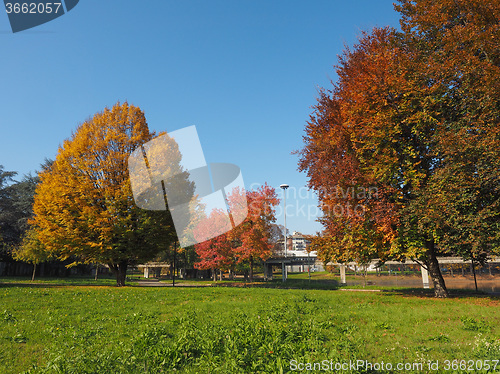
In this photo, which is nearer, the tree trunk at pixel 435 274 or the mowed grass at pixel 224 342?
the mowed grass at pixel 224 342

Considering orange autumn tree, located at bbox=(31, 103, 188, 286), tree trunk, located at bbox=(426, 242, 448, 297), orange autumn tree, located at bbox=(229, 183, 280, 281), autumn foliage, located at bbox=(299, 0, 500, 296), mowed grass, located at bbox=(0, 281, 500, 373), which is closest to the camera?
mowed grass, located at bbox=(0, 281, 500, 373)

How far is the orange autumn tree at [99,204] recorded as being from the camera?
994 inches

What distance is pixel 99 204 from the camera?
26.4 m

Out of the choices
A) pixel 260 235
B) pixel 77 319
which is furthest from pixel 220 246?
pixel 77 319

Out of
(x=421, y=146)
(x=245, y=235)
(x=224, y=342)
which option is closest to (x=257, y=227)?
(x=245, y=235)

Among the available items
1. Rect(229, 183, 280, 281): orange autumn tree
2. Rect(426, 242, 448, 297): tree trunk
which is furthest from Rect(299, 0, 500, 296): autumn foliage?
Rect(229, 183, 280, 281): orange autumn tree

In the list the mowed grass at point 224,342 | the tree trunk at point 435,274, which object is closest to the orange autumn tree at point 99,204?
the mowed grass at point 224,342

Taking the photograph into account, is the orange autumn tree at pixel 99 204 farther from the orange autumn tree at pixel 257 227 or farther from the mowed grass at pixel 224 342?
the mowed grass at pixel 224 342

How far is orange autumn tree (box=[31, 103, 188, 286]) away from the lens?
25250mm

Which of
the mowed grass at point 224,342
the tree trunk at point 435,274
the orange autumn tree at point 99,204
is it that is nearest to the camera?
the mowed grass at point 224,342

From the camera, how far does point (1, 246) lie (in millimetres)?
48312

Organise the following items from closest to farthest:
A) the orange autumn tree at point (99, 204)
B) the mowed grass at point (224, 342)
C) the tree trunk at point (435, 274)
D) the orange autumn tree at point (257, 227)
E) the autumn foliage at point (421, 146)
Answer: the mowed grass at point (224, 342), the autumn foliage at point (421, 146), the tree trunk at point (435, 274), the orange autumn tree at point (99, 204), the orange autumn tree at point (257, 227)

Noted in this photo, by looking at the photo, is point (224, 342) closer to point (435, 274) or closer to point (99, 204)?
point (435, 274)

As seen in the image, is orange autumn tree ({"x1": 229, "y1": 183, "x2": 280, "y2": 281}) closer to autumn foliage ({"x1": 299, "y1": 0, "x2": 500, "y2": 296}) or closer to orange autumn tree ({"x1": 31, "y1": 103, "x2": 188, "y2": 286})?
orange autumn tree ({"x1": 31, "y1": 103, "x2": 188, "y2": 286})
